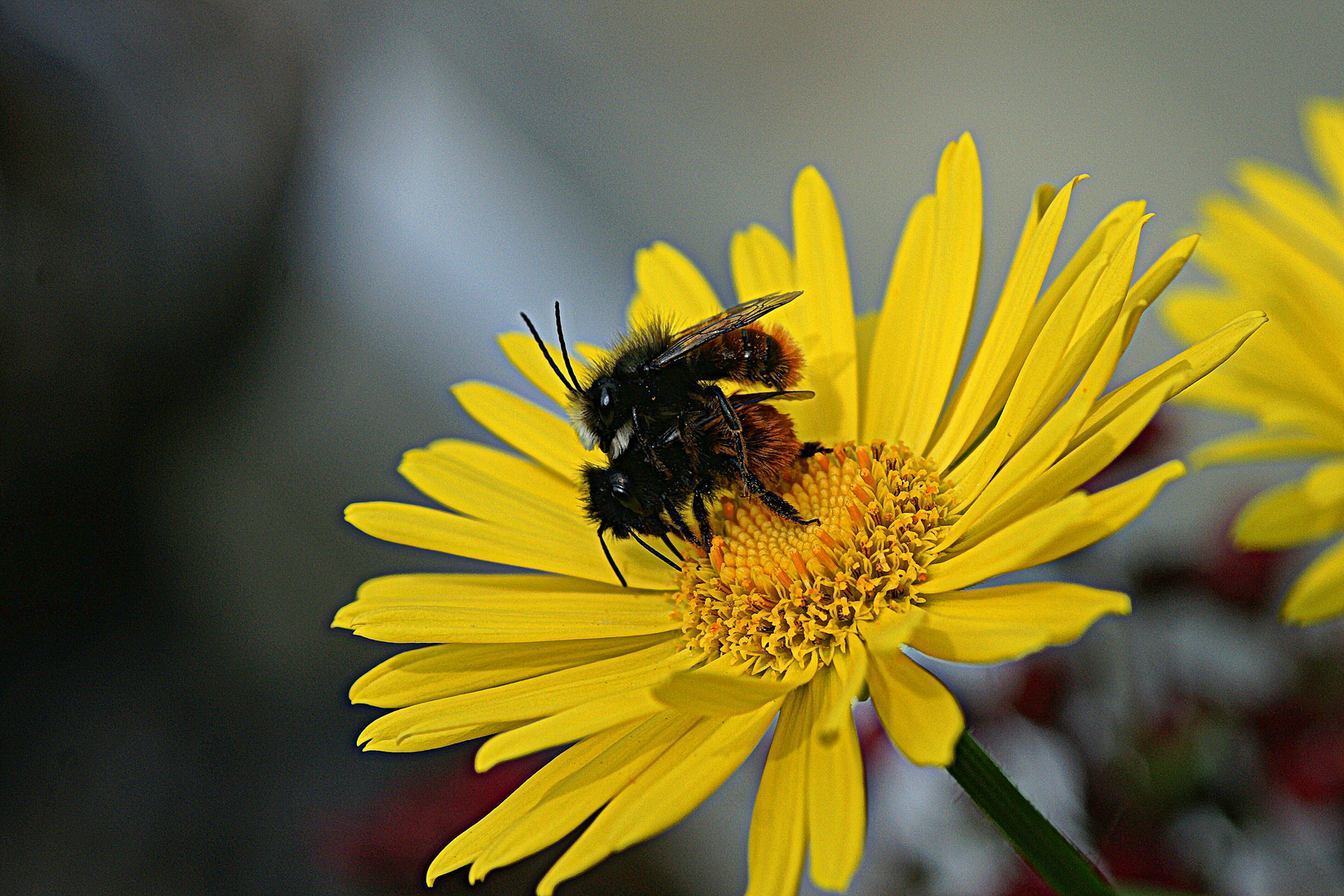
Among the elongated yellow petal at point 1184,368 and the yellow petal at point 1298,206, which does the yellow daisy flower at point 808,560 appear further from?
the yellow petal at point 1298,206

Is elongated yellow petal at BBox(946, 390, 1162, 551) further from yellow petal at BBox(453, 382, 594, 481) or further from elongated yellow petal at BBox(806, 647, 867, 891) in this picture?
yellow petal at BBox(453, 382, 594, 481)

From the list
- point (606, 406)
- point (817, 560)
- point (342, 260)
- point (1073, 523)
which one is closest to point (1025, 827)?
point (1073, 523)

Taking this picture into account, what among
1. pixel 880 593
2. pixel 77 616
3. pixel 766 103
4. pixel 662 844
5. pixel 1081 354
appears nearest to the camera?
pixel 1081 354

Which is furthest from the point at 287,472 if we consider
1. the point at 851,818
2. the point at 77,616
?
the point at 851,818

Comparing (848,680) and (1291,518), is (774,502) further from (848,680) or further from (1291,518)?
(1291,518)

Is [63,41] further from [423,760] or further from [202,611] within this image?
[423,760]

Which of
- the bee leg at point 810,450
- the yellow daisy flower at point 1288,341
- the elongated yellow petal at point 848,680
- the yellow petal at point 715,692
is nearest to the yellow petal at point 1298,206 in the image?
the yellow daisy flower at point 1288,341
